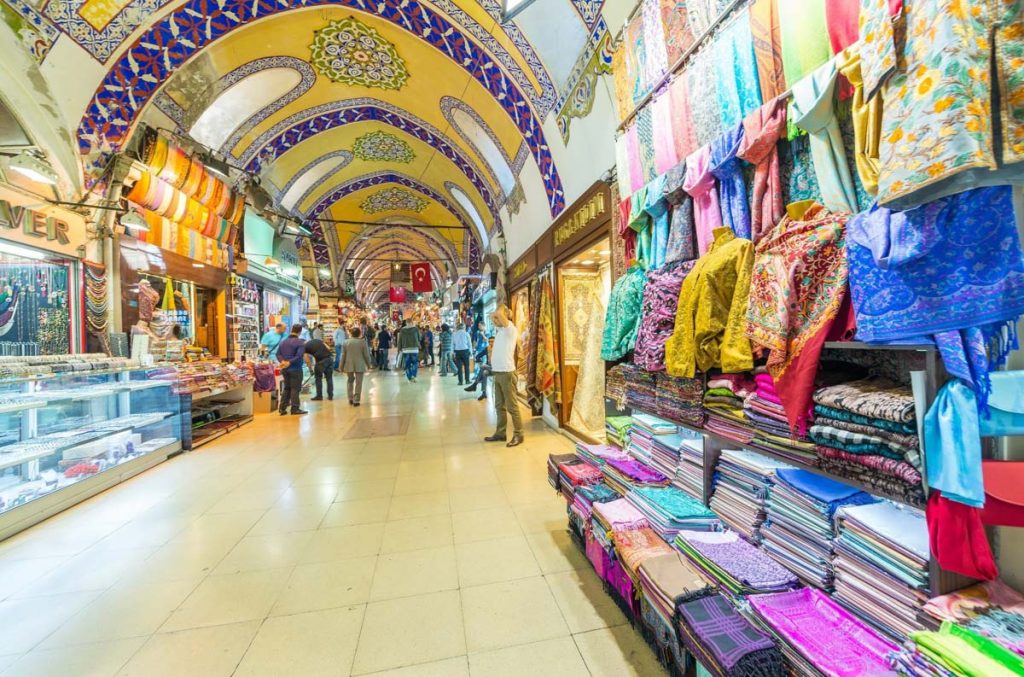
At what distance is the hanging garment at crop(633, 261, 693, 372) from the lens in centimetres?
189

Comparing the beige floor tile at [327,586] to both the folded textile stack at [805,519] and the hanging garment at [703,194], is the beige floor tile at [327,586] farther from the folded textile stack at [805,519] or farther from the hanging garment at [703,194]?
the hanging garment at [703,194]

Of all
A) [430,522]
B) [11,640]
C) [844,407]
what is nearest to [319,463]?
[430,522]

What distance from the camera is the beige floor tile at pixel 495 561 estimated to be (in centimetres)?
211

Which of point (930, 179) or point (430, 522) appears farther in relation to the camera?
point (430, 522)

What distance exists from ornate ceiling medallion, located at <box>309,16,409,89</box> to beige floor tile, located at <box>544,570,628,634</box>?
7.25 m

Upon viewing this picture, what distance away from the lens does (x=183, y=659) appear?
1593 millimetres

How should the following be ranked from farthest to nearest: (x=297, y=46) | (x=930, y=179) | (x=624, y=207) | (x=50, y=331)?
1. (x=297, y=46)
2. (x=50, y=331)
3. (x=624, y=207)
4. (x=930, y=179)

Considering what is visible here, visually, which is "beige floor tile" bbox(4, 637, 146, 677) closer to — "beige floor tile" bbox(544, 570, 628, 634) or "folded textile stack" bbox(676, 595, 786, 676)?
"beige floor tile" bbox(544, 570, 628, 634)

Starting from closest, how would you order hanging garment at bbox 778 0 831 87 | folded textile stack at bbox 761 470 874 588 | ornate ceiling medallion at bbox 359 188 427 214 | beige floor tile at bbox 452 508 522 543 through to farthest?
folded textile stack at bbox 761 470 874 588 → hanging garment at bbox 778 0 831 87 → beige floor tile at bbox 452 508 522 543 → ornate ceiling medallion at bbox 359 188 427 214

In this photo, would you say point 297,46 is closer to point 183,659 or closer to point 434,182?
point 434,182

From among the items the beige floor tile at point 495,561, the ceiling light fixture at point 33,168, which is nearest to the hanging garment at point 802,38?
the beige floor tile at point 495,561

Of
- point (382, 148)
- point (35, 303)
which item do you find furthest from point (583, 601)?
point (382, 148)

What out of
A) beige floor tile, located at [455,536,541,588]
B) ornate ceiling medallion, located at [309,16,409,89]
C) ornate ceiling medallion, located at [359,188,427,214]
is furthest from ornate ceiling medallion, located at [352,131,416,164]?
beige floor tile, located at [455,536,541,588]

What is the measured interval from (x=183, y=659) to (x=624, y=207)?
3226 mm
